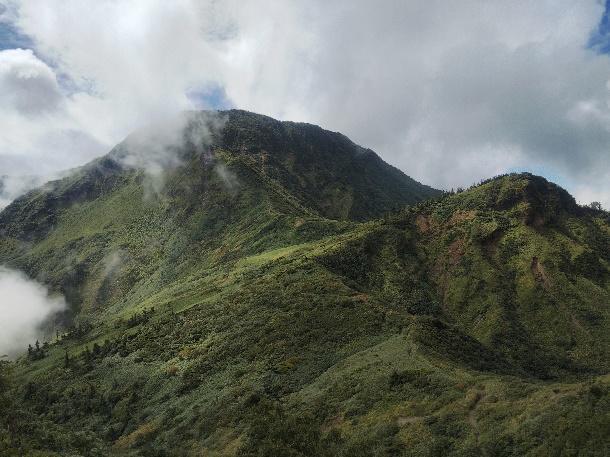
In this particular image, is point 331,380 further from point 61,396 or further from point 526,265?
point 526,265

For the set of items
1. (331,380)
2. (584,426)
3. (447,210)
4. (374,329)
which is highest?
(447,210)

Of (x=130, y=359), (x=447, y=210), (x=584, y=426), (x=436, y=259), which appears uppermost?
(x=447, y=210)

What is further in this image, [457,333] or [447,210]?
[447,210]

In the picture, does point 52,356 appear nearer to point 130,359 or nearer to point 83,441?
point 130,359

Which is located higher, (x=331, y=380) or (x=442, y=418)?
(x=331, y=380)

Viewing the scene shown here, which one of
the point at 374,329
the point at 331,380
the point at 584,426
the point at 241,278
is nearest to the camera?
the point at 584,426

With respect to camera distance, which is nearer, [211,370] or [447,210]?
[211,370]

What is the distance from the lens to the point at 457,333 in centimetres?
9425

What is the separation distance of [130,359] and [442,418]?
85981 mm

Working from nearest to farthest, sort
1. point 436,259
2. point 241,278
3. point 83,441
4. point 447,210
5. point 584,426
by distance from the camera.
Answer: point 584,426 → point 83,441 → point 241,278 → point 436,259 → point 447,210

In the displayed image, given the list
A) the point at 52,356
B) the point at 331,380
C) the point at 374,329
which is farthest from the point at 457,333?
the point at 52,356

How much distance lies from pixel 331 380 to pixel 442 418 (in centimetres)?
2354

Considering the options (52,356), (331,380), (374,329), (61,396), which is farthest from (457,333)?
(52,356)

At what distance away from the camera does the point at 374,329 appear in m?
91.3
